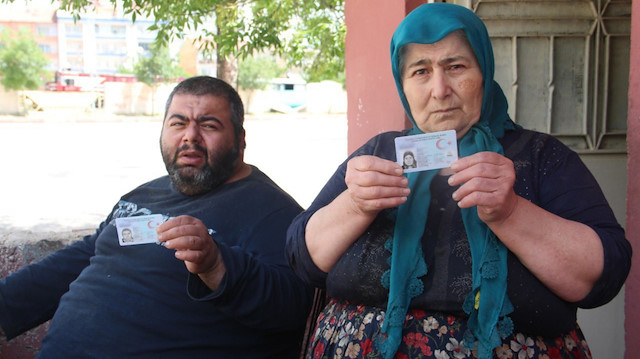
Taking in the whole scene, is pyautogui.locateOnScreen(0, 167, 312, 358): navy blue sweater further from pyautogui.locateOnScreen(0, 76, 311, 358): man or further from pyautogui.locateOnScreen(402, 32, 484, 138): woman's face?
pyautogui.locateOnScreen(402, 32, 484, 138): woman's face

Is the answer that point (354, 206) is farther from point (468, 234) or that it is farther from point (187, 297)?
point (187, 297)

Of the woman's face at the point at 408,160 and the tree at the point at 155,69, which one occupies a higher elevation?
the tree at the point at 155,69

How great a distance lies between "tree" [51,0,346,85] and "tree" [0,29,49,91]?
122 ft

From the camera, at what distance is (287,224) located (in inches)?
102

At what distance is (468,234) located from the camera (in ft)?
6.07

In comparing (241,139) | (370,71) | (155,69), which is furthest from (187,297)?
(155,69)

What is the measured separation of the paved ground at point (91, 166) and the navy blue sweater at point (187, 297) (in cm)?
116

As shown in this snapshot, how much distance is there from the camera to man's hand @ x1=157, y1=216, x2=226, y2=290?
6.85 feet

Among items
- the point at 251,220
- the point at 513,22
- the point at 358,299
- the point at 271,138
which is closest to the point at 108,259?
the point at 251,220

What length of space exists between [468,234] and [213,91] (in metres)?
1.46

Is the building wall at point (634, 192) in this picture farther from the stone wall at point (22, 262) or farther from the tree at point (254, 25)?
the tree at point (254, 25)

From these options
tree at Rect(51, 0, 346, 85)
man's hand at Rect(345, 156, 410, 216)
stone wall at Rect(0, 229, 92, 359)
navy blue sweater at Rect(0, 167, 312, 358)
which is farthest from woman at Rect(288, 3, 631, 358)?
tree at Rect(51, 0, 346, 85)

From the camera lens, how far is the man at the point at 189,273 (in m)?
2.28

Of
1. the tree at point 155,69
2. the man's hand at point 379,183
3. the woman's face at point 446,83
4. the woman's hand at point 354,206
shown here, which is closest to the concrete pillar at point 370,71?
the woman's face at point 446,83
